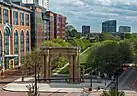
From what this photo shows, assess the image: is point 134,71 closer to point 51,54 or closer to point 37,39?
point 51,54

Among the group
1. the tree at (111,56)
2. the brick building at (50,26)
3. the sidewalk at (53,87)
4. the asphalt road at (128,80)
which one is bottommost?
the sidewalk at (53,87)

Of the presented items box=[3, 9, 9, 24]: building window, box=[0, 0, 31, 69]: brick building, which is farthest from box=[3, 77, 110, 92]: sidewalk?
box=[3, 9, 9, 24]: building window

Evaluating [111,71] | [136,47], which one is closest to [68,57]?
[111,71]

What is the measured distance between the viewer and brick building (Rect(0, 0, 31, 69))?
93.2 m

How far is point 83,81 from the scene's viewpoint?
248 feet

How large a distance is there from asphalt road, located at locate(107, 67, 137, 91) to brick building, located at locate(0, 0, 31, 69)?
97.8ft

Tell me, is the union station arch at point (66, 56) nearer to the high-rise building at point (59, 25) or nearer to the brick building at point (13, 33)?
the brick building at point (13, 33)

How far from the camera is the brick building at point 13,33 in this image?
306ft

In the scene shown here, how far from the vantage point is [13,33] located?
9919 cm

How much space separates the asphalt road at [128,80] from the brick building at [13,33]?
29.8 m

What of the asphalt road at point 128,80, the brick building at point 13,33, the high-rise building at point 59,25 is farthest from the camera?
the high-rise building at point 59,25

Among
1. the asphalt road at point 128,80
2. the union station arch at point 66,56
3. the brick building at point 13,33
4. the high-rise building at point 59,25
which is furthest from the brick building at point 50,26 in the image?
the union station arch at point 66,56

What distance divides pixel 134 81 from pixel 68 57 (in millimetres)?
12869

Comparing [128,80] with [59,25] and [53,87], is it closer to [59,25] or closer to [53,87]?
[53,87]
